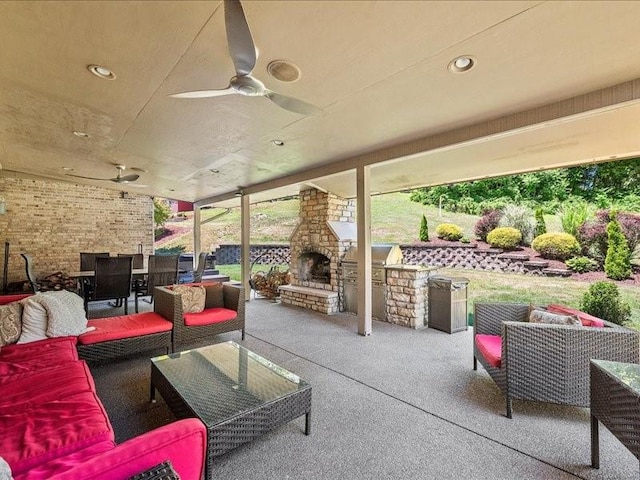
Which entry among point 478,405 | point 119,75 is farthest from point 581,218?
point 119,75

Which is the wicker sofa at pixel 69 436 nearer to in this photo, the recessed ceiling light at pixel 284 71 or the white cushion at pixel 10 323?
the white cushion at pixel 10 323

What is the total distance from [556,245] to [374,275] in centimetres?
347

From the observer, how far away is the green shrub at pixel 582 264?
4.98 metres

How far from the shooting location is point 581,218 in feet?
17.2

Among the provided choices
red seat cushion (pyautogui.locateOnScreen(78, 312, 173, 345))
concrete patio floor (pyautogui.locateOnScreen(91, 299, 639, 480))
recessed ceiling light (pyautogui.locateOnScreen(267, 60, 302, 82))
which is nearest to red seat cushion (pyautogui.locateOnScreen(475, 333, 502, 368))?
concrete patio floor (pyautogui.locateOnScreen(91, 299, 639, 480))

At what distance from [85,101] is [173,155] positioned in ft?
5.90

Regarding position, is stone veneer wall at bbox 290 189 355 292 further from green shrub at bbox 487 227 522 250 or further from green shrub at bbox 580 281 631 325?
green shrub at bbox 580 281 631 325

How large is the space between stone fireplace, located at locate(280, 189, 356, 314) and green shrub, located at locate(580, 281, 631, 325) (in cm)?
384

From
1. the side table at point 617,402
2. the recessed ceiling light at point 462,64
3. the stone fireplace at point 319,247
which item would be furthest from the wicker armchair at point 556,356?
the stone fireplace at point 319,247

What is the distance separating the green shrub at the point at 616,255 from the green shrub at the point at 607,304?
2.08 ft

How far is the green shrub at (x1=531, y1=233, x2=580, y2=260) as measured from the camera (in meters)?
5.25

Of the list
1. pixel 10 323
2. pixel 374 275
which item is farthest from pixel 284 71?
pixel 374 275

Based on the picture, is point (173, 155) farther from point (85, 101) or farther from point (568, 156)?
point (568, 156)

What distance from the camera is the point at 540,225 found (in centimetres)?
573
